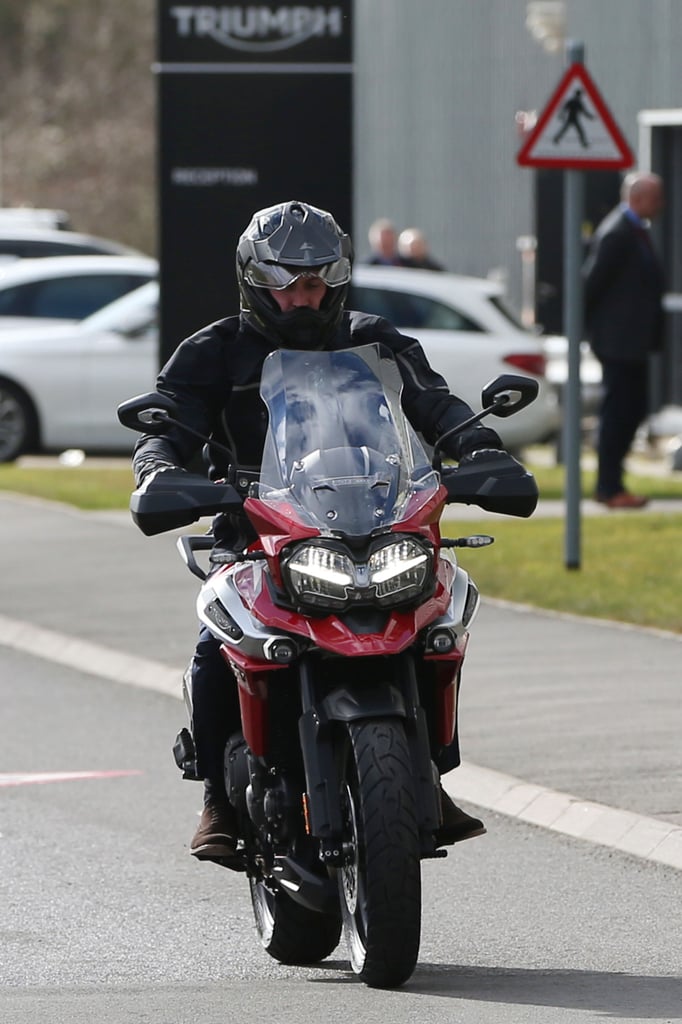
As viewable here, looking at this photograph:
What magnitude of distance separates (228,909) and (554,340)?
18.5 m

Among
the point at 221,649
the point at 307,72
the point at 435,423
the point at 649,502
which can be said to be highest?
the point at 307,72

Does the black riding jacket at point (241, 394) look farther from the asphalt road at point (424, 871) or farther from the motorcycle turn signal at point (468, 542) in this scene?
the asphalt road at point (424, 871)

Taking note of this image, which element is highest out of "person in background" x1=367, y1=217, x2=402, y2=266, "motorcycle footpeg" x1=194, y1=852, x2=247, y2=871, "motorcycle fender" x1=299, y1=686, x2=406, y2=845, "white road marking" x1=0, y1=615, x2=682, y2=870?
"person in background" x1=367, y1=217, x2=402, y2=266

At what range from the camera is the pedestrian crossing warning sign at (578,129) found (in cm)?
1331

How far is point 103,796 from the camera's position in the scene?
8.49 metres

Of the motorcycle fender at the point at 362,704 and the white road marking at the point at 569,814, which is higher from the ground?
the motorcycle fender at the point at 362,704

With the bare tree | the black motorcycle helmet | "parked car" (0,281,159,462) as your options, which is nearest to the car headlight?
the black motorcycle helmet

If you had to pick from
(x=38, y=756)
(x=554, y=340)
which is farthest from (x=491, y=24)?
(x=38, y=756)

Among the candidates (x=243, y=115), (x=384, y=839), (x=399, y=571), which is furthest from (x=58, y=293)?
(x=384, y=839)

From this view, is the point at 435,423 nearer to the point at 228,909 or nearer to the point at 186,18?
the point at 228,909

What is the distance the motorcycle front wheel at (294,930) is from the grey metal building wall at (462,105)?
1932cm

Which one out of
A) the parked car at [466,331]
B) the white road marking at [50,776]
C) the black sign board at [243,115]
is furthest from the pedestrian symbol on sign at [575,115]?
the parked car at [466,331]

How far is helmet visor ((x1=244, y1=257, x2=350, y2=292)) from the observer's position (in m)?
6.04

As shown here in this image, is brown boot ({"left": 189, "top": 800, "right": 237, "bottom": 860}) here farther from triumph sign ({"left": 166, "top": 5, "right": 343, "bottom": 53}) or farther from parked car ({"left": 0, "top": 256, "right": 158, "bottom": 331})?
parked car ({"left": 0, "top": 256, "right": 158, "bottom": 331})
